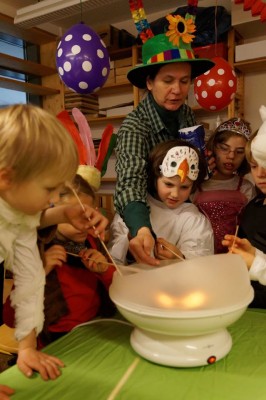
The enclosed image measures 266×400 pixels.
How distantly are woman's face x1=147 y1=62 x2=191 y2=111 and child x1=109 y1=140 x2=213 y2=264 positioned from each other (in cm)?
15

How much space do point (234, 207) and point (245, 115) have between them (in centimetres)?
195

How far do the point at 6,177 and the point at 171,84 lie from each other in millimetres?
811

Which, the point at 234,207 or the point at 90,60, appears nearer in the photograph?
the point at 234,207

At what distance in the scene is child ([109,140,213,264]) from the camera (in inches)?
47.6

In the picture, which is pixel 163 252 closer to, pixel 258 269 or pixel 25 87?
pixel 258 269

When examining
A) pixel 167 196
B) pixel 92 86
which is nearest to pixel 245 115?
pixel 92 86

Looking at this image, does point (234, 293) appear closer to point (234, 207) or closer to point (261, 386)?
point (261, 386)

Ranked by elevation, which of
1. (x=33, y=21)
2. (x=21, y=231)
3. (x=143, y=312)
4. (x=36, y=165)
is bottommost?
(x=143, y=312)

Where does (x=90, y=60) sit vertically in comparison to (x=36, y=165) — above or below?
above

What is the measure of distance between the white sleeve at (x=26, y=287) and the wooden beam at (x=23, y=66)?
A: 292cm

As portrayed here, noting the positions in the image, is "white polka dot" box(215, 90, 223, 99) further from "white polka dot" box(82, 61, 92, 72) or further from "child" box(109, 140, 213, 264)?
"child" box(109, 140, 213, 264)

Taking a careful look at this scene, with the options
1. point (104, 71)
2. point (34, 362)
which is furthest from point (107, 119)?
point (34, 362)

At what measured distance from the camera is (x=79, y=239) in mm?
999

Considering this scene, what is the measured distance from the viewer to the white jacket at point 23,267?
722 millimetres
